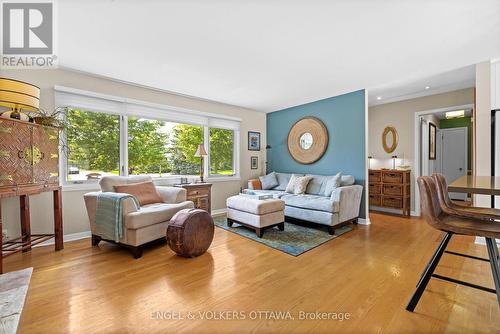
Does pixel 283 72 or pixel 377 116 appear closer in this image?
pixel 283 72

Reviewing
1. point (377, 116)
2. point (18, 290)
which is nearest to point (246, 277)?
point (18, 290)

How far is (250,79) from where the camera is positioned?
3.51m

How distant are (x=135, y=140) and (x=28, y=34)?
71.5 inches

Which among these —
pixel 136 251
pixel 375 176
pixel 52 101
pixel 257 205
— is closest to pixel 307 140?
pixel 375 176

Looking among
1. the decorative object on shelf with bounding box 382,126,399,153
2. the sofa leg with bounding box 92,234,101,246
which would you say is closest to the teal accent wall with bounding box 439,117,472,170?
the decorative object on shelf with bounding box 382,126,399,153

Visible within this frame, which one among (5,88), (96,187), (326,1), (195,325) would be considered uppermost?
(326,1)

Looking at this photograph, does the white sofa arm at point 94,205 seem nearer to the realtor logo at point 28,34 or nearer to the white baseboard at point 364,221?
the realtor logo at point 28,34

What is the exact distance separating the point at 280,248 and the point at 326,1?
8.16 feet

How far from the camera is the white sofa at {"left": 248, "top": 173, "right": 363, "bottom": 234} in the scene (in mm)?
3363

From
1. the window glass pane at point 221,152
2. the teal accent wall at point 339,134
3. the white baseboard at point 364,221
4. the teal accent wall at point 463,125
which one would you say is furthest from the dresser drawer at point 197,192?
the teal accent wall at point 463,125

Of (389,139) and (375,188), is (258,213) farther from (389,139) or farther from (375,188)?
(389,139)

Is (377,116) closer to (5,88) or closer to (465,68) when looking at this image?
(465,68)

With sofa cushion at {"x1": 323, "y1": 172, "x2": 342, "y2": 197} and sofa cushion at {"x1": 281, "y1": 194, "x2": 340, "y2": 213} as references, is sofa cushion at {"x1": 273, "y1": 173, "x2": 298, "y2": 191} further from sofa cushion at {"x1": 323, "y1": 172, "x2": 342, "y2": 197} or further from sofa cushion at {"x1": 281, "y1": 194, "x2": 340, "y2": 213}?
sofa cushion at {"x1": 323, "y1": 172, "x2": 342, "y2": 197}

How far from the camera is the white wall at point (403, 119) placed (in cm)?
412
